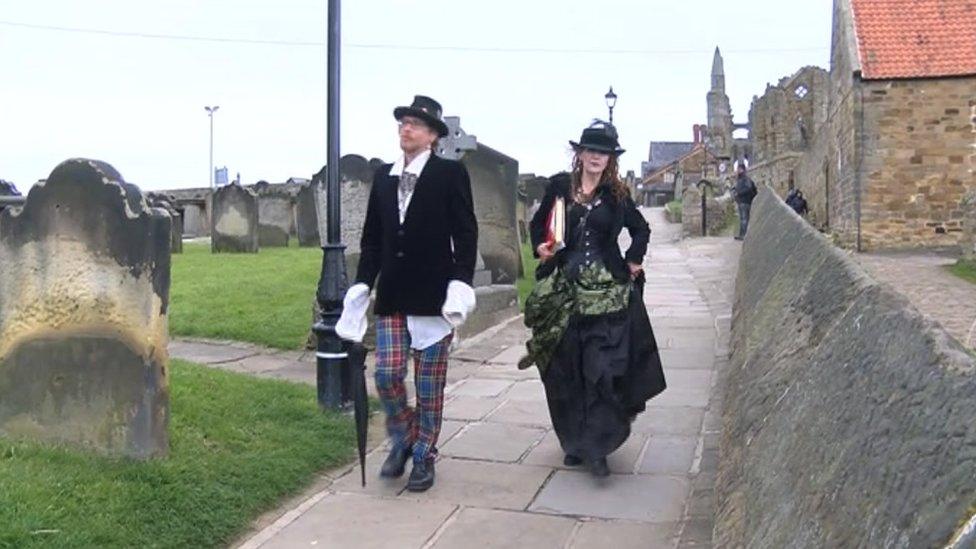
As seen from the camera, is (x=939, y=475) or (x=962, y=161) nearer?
(x=939, y=475)

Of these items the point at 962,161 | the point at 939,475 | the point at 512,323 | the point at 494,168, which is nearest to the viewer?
the point at 939,475

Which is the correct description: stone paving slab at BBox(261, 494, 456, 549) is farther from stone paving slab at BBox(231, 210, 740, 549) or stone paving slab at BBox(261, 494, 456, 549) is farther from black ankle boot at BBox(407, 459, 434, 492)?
black ankle boot at BBox(407, 459, 434, 492)

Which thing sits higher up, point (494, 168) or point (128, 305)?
point (494, 168)

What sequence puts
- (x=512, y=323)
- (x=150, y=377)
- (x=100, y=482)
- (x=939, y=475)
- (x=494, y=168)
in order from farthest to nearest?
(x=494, y=168)
(x=512, y=323)
(x=150, y=377)
(x=100, y=482)
(x=939, y=475)

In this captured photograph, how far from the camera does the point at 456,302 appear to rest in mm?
4820

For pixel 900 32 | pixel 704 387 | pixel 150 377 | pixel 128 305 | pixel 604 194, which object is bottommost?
pixel 704 387

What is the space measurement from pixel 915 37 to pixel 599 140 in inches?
786

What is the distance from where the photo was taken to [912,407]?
1676mm

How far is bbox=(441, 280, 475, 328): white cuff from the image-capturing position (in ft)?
15.8

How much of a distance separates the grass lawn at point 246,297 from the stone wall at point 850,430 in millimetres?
6525

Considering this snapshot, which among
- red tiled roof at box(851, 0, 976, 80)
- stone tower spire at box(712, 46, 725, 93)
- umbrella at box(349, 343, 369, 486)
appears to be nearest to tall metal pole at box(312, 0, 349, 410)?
umbrella at box(349, 343, 369, 486)

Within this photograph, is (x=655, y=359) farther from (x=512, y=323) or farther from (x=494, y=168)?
(x=494, y=168)

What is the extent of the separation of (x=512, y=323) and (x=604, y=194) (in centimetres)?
583

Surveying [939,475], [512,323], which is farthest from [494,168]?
[939,475]
